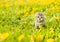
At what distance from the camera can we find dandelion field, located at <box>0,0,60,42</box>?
7.45 metres

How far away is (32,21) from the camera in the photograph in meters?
11.5

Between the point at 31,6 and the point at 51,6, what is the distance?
0.97 m

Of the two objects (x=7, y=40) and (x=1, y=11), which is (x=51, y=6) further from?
(x=7, y=40)

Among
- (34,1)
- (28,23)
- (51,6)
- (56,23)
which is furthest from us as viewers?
(34,1)

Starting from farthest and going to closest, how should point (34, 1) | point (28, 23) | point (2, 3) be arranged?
1. point (2, 3)
2. point (34, 1)
3. point (28, 23)

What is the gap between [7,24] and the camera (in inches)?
447

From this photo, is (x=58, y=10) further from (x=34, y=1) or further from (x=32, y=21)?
(x=34, y=1)

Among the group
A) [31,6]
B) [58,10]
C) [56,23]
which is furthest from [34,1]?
[56,23]

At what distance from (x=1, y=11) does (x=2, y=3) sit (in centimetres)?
207

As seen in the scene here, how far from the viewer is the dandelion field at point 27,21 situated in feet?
24.4

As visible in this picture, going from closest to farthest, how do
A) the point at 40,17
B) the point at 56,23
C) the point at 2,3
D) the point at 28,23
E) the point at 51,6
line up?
the point at 40,17
the point at 56,23
the point at 28,23
the point at 51,6
the point at 2,3

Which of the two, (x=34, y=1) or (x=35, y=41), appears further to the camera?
(x=34, y=1)

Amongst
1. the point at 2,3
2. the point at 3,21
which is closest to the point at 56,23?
the point at 3,21

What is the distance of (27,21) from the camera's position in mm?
11469
